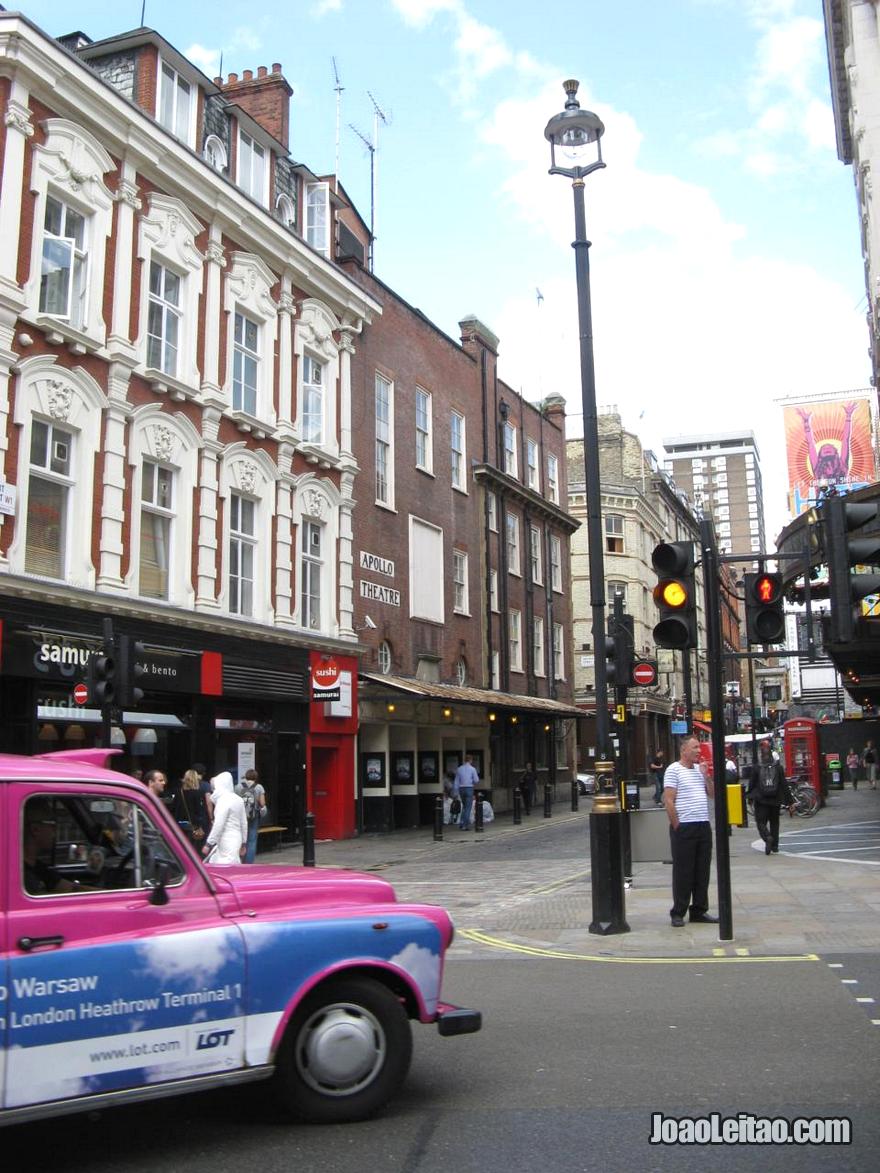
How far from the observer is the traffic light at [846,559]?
29.1 feet

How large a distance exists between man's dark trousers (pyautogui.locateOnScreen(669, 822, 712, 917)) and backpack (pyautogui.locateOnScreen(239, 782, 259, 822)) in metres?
9.19

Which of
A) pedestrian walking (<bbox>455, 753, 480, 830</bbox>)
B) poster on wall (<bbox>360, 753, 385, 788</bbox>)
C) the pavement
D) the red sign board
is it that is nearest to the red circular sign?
the pavement

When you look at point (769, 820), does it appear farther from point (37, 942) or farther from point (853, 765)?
point (853, 765)

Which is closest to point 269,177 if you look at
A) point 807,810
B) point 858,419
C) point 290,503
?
point 290,503

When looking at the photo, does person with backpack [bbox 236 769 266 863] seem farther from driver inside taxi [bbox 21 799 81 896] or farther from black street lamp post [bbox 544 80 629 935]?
driver inside taxi [bbox 21 799 81 896]

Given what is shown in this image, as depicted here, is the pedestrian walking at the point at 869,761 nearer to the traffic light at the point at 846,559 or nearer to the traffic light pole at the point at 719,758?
the traffic light pole at the point at 719,758

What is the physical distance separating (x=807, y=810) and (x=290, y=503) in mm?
14878

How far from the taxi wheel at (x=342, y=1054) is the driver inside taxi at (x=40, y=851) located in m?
1.27

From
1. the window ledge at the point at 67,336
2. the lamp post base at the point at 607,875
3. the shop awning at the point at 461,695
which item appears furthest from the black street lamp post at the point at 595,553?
the shop awning at the point at 461,695

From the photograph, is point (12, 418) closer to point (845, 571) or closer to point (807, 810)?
point (845, 571)

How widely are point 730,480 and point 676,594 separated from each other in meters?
171

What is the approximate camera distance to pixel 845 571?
915 centimetres

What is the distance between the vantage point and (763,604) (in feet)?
33.3

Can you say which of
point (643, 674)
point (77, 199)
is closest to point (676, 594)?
point (643, 674)
